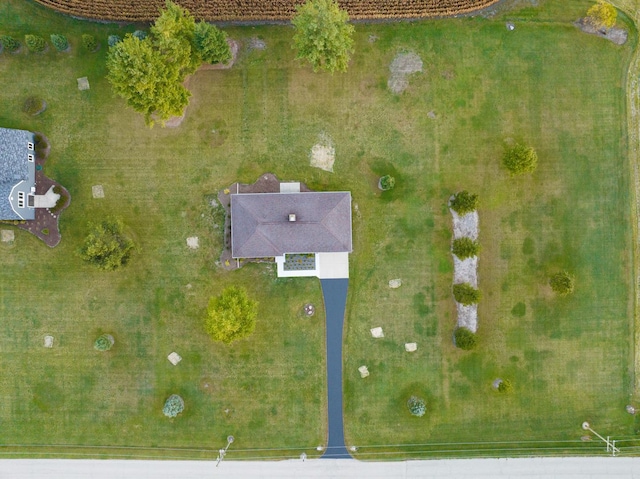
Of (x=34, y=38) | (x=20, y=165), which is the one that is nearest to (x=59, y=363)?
(x=20, y=165)

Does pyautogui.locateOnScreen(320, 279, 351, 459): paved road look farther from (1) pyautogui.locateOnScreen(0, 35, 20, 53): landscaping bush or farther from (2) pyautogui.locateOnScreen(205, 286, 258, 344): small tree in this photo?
(1) pyautogui.locateOnScreen(0, 35, 20, 53): landscaping bush

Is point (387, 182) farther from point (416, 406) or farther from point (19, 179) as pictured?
point (19, 179)

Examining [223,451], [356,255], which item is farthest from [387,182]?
[223,451]

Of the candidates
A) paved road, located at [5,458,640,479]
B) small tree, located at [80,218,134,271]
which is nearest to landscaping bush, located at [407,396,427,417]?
paved road, located at [5,458,640,479]

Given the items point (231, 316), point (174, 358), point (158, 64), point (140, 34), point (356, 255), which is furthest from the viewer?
point (356, 255)

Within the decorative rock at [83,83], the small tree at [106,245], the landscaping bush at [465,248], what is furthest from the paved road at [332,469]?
the decorative rock at [83,83]

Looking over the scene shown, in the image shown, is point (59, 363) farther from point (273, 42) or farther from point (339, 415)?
point (273, 42)

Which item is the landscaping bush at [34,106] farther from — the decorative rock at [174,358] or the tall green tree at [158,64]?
the decorative rock at [174,358]
